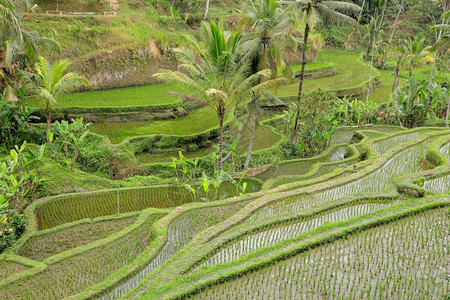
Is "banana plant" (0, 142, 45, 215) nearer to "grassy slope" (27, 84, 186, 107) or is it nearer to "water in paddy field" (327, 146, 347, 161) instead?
"grassy slope" (27, 84, 186, 107)

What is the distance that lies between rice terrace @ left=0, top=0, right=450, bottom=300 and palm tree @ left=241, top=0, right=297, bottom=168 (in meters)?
0.05

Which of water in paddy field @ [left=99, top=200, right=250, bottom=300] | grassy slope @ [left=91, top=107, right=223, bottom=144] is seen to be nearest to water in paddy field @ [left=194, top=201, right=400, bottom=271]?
water in paddy field @ [left=99, top=200, right=250, bottom=300]

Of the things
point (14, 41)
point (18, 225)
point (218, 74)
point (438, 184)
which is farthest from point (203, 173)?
point (14, 41)

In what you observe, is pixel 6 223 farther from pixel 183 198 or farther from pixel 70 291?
pixel 183 198

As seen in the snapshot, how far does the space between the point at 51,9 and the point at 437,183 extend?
18.3 m

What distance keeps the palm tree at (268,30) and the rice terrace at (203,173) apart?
0.16ft

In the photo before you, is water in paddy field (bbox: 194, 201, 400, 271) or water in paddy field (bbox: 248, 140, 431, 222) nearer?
water in paddy field (bbox: 194, 201, 400, 271)

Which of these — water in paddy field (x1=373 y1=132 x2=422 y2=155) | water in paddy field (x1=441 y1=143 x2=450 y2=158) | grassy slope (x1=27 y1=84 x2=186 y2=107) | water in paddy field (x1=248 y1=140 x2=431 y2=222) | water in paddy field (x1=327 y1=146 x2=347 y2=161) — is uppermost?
water in paddy field (x1=441 y1=143 x2=450 y2=158)

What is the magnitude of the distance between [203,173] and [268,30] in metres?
4.83

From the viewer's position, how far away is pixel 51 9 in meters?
19.3

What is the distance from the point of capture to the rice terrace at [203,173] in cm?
562

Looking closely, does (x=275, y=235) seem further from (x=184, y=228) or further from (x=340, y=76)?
(x=340, y=76)

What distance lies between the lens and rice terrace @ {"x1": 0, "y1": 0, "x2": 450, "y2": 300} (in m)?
5.62

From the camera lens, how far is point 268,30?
11.2 meters
